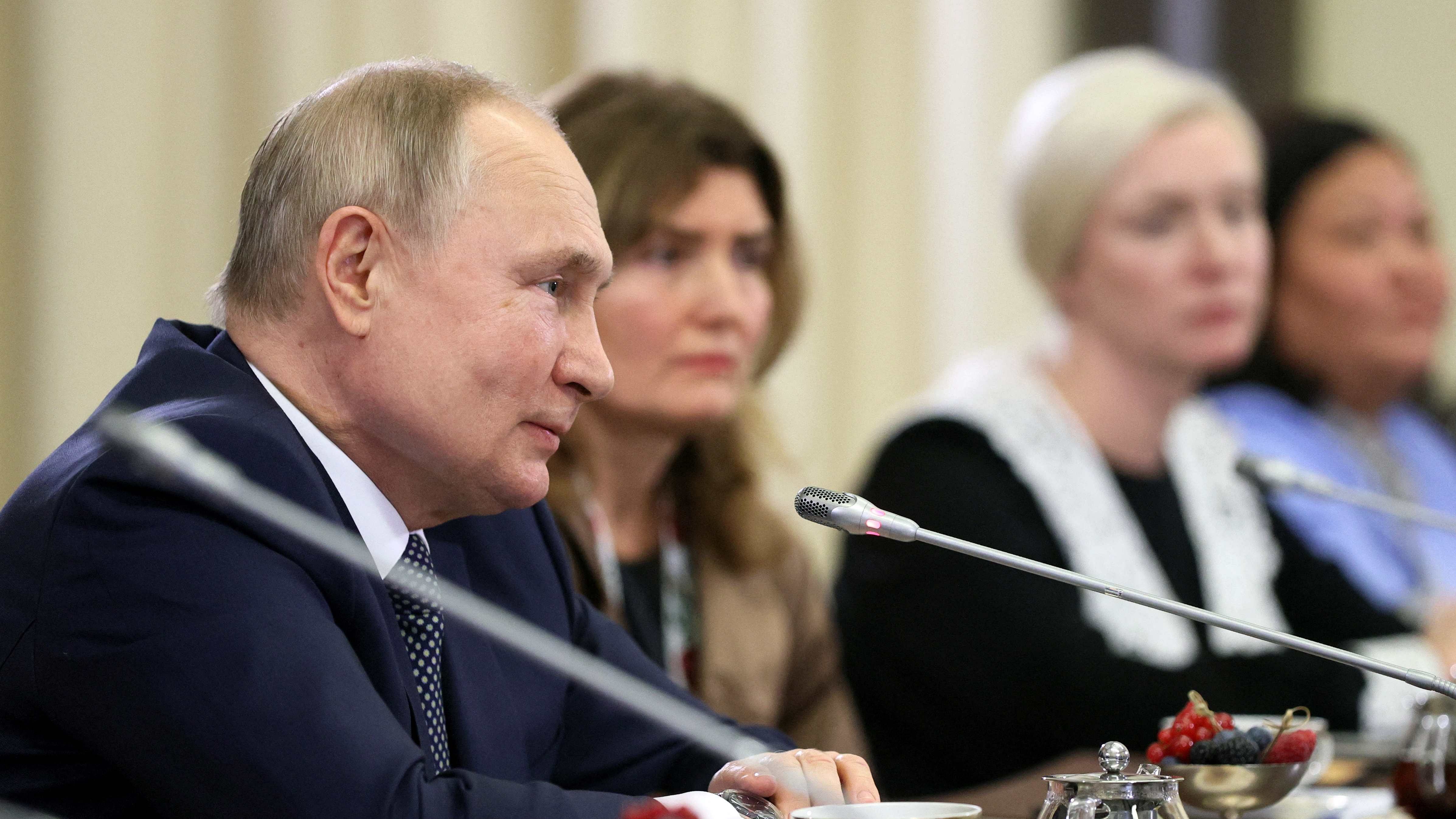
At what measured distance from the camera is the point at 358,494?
122 centimetres

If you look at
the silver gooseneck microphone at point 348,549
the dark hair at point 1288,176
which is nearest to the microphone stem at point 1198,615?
the silver gooseneck microphone at point 348,549

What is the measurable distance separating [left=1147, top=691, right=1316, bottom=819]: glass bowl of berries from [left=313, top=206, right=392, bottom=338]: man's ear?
75 cm

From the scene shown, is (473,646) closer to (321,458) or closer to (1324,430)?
(321,458)

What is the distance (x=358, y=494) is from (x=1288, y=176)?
2.99m

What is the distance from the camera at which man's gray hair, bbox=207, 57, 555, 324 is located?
118 centimetres

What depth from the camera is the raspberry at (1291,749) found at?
52.1 inches

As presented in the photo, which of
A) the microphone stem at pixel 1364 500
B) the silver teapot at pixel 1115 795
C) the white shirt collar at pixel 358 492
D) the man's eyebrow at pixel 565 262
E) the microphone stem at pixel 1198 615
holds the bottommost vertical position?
the microphone stem at pixel 1364 500

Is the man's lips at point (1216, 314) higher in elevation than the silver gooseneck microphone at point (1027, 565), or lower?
lower

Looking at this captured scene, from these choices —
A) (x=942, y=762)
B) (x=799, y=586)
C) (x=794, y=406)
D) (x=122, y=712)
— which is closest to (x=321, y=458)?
(x=122, y=712)

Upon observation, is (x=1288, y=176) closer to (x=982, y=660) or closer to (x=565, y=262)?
(x=982, y=660)

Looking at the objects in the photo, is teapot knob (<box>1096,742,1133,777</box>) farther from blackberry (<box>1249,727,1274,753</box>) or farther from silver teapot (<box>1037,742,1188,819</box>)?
blackberry (<box>1249,727,1274,753</box>)

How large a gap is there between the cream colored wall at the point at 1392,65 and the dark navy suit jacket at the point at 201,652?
4.11 m

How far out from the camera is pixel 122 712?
97 centimetres

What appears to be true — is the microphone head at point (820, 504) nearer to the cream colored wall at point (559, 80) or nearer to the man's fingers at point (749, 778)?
the man's fingers at point (749, 778)
